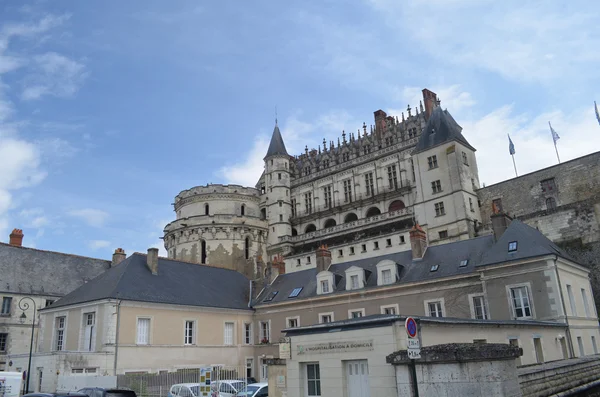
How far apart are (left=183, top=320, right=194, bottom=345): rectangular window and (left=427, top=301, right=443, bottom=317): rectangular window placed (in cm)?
1245

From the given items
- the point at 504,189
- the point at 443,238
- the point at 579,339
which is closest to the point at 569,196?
the point at 504,189

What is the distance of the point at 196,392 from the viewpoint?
56.7ft

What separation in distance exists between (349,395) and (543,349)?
9.62m

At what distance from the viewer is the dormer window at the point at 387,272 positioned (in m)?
25.3

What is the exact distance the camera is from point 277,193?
54062mm

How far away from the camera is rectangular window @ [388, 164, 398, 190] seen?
153ft

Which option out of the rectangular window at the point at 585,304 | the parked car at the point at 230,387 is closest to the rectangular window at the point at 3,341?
the parked car at the point at 230,387

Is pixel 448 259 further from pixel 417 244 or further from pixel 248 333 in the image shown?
pixel 248 333

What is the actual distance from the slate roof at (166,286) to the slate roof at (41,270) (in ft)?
20.6

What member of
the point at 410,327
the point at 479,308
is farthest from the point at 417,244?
the point at 410,327

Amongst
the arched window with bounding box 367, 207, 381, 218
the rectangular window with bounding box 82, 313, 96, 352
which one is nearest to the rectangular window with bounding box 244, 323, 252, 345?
the rectangular window with bounding box 82, 313, 96, 352

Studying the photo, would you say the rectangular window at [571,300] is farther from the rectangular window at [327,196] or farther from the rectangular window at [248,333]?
the rectangular window at [327,196]

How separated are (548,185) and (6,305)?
36.4 meters

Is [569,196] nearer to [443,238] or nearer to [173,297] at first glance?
[443,238]
